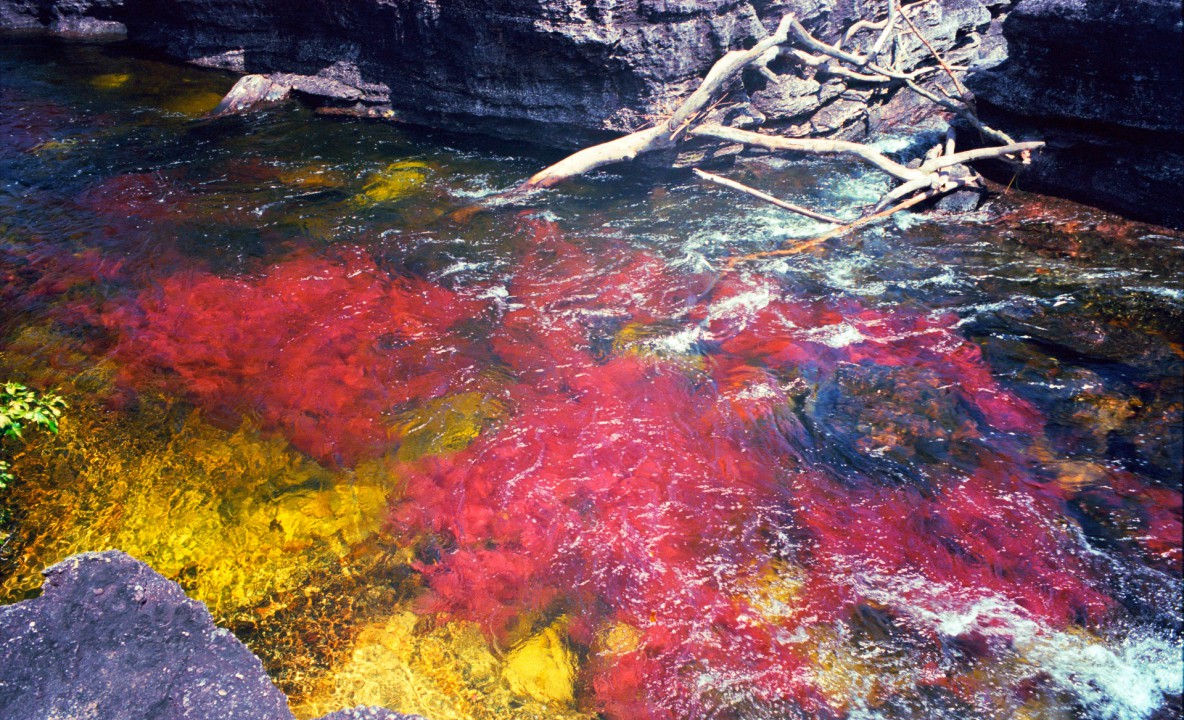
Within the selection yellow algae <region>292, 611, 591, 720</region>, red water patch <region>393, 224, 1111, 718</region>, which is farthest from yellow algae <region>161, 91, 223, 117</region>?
yellow algae <region>292, 611, 591, 720</region>

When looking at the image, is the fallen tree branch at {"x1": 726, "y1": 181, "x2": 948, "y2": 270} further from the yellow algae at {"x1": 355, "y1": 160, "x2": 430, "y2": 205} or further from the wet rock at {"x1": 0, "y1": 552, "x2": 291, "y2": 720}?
the wet rock at {"x1": 0, "y1": 552, "x2": 291, "y2": 720}

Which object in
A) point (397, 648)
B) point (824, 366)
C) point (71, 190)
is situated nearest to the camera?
point (397, 648)

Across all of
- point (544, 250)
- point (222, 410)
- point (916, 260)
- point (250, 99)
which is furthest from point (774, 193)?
point (250, 99)

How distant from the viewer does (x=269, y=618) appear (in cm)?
374

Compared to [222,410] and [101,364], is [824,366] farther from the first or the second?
[101,364]

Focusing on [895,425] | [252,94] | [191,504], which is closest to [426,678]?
[191,504]

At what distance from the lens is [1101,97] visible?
654 centimetres

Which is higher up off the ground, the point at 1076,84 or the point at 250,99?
the point at 1076,84

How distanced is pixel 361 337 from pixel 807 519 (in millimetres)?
4110

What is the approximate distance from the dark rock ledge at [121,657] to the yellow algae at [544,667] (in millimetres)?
848

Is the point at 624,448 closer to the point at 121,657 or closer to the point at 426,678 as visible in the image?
the point at 426,678

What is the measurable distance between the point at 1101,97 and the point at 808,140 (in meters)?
2.84

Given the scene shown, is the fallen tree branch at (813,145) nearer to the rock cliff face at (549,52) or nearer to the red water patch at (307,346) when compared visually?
the rock cliff face at (549,52)

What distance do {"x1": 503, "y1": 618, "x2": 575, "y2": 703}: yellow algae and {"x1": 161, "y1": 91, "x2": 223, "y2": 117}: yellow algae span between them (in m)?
11.2
